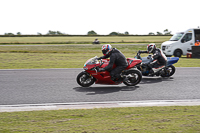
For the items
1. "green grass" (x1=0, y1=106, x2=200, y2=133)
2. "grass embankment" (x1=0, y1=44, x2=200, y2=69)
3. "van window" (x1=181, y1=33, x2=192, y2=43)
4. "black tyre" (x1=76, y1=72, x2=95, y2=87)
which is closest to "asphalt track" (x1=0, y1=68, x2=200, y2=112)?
"black tyre" (x1=76, y1=72, x2=95, y2=87)

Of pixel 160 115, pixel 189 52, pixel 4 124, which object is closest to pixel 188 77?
pixel 160 115

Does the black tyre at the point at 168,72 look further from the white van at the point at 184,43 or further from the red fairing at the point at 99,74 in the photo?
the white van at the point at 184,43

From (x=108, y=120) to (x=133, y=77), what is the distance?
4.87 m

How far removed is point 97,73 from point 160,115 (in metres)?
4.18

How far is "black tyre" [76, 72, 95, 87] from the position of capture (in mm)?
10211

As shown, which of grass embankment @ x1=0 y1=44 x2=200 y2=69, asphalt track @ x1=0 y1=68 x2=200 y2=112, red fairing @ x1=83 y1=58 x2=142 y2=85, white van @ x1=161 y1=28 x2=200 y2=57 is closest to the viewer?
asphalt track @ x1=0 y1=68 x2=200 y2=112

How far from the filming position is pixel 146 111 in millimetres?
6512

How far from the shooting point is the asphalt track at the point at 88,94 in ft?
24.9

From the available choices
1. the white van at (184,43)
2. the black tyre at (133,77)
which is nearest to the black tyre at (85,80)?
the black tyre at (133,77)

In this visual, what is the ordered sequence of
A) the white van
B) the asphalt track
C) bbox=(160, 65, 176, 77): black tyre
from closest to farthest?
the asphalt track, bbox=(160, 65, 176, 77): black tyre, the white van

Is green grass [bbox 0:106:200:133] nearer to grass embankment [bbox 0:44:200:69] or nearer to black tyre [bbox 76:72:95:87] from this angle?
black tyre [bbox 76:72:95:87]

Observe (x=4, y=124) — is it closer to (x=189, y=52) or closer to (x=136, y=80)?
(x=136, y=80)

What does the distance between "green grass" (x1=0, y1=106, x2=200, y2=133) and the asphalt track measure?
823 mm

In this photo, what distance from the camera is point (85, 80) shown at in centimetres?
1027
